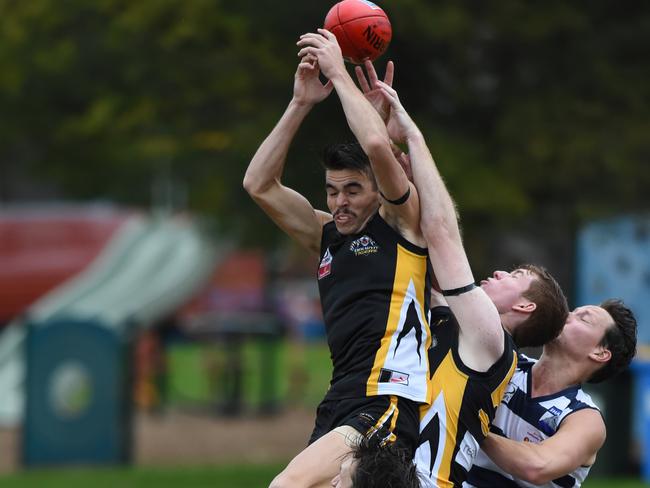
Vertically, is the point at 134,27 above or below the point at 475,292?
above

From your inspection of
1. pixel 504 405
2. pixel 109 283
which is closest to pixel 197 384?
pixel 109 283

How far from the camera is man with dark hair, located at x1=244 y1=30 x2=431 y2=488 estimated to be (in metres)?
5.16

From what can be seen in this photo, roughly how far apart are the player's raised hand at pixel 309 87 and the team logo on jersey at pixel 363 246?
67 cm

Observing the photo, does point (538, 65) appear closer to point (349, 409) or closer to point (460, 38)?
point (460, 38)

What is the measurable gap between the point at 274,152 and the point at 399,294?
932 mm

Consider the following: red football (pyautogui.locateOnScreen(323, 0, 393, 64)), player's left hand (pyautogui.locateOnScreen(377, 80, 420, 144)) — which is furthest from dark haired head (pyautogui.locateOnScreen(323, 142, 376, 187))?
red football (pyautogui.locateOnScreen(323, 0, 393, 64))

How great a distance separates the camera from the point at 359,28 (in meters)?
5.54

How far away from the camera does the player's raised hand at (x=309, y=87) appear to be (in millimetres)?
5570

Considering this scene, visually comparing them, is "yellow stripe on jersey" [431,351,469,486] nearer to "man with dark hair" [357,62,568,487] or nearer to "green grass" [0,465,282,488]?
"man with dark hair" [357,62,568,487]

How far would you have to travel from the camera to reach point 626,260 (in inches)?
536

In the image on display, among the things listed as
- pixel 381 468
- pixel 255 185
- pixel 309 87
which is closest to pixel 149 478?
pixel 255 185

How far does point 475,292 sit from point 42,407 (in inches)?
432

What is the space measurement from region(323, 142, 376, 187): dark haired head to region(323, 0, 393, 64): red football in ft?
1.45

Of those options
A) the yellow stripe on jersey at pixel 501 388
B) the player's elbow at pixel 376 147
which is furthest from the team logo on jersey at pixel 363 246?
the yellow stripe on jersey at pixel 501 388
